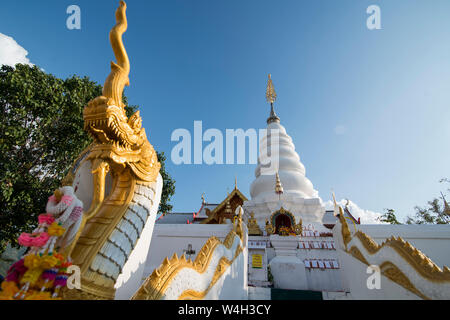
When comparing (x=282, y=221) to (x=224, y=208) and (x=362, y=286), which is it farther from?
(x=362, y=286)

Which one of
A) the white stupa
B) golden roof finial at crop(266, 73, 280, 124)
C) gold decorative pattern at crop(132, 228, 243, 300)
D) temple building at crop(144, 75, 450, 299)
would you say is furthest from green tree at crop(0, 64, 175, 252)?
golden roof finial at crop(266, 73, 280, 124)

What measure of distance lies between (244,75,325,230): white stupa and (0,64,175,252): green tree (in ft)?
33.8

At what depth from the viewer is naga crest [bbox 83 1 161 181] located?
254 cm

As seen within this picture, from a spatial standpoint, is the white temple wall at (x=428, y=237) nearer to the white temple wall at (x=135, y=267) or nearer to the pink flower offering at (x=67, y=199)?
the white temple wall at (x=135, y=267)

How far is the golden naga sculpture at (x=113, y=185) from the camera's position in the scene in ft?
7.12

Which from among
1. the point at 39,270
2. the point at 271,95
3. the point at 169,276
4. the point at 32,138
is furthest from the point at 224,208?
the point at 271,95

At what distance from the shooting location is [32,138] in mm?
7789

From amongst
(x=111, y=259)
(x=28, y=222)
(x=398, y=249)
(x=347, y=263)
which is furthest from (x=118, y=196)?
(x=28, y=222)

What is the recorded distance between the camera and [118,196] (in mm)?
2902

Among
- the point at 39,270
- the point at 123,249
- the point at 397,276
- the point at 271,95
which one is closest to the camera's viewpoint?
the point at 39,270

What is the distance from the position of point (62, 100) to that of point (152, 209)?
7821mm

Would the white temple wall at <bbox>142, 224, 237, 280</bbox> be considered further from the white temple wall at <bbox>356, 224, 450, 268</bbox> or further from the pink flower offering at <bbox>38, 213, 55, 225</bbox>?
the pink flower offering at <bbox>38, 213, 55, 225</bbox>

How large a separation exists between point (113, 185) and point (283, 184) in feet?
43.5
